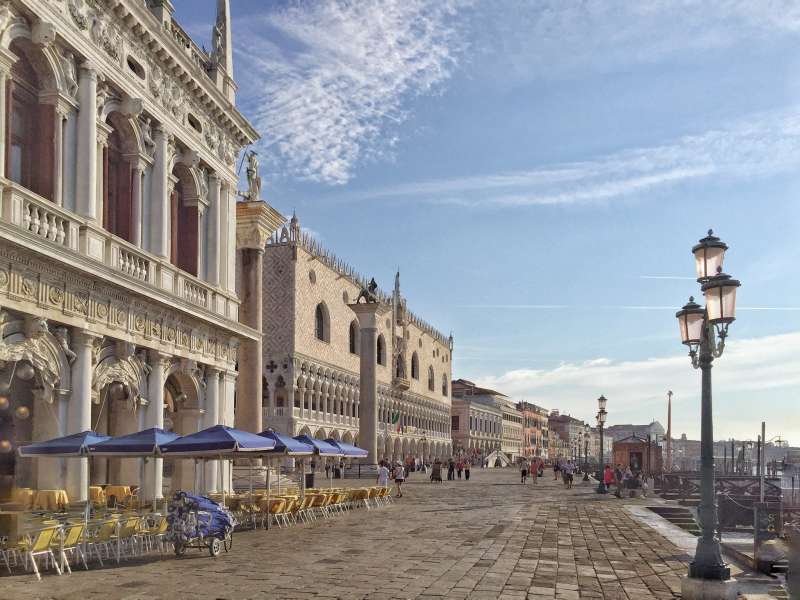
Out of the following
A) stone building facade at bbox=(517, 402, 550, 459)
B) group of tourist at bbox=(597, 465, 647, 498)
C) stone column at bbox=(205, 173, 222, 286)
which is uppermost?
stone column at bbox=(205, 173, 222, 286)

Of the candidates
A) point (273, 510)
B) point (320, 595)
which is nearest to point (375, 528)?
point (273, 510)

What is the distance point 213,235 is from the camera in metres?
23.1

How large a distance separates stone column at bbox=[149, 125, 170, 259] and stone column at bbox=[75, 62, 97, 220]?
9.61 feet

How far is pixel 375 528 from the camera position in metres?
18.1

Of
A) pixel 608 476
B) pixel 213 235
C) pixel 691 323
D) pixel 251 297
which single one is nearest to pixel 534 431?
pixel 608 476

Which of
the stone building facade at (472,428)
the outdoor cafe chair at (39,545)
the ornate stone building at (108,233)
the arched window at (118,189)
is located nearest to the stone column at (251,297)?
the ornate stone building at (108,233)

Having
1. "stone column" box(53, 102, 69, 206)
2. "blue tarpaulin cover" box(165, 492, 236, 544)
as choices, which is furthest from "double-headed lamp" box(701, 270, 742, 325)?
"stone column" box(53, 102, 69, 206)

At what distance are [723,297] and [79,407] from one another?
1091 cm

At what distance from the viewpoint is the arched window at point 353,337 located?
6331 centimetres

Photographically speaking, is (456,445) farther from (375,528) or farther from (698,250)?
(698,250)

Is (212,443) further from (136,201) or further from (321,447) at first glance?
(136,201)

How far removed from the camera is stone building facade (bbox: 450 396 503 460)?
108 meters

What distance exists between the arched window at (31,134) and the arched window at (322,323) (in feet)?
133

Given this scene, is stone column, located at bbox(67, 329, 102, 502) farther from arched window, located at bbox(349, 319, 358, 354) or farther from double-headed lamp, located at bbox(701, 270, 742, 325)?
arched window, located at bbox(349, 319, 358, 354)
